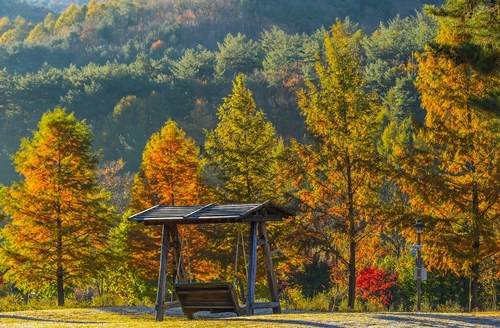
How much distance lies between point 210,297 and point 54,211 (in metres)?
11.4

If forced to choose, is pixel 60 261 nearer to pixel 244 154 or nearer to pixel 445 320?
pixel 244 154

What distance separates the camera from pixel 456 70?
2330 cm

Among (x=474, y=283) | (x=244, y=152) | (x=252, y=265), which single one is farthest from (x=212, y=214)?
(x=244, y=152)

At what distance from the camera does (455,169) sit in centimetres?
2367

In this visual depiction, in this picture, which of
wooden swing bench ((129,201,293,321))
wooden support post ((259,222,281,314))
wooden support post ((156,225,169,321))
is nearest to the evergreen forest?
wooden swing bench ((129,201,293,321))

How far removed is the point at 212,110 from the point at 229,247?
196 feet

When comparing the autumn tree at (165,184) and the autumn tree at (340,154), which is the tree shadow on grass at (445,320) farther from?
the autumn tree at (165,184)

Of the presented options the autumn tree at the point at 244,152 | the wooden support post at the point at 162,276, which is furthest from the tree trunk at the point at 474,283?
the wooden support post at the point at 162,276

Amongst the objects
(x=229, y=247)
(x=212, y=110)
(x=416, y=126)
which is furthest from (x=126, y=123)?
(x=416, y=126)

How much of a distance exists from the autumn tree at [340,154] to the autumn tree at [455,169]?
2.33 metres

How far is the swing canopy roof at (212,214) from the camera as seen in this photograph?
17.8 meters

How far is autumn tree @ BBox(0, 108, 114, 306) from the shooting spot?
90.2ft

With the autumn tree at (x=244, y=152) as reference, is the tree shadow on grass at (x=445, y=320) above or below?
below

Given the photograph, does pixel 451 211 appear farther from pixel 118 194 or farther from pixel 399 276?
pixel 118 194
